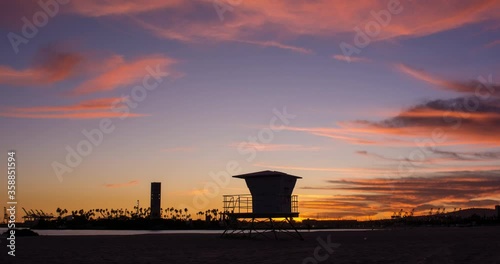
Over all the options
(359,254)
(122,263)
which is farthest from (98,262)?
(359,254)

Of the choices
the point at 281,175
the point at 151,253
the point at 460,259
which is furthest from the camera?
the point at 281,175

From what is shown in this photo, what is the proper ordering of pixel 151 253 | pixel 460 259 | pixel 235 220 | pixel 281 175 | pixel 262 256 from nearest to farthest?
pixel 460 259
pixel 262 256
pixel 151 253
pixel 281 175
pixel 235 220

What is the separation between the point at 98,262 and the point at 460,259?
1629 centimetres

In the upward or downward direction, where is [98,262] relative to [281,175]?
downward

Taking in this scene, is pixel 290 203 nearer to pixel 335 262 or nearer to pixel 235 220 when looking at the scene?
pixel 235 220

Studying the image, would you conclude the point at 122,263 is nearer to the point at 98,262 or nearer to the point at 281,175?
the point at 98,262

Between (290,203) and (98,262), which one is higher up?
(290,203)

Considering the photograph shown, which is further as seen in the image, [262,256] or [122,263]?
[262,256]

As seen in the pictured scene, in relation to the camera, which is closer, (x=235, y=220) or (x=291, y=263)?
(x=291, y=263)

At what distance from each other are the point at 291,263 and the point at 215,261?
3.47 m

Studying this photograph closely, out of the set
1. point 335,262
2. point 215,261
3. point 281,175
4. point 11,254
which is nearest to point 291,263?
point 335,262

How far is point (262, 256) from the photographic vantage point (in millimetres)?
25938

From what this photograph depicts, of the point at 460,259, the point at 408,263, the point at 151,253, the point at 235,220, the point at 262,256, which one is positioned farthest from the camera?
the point at 235,220

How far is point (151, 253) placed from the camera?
28.3 metres
